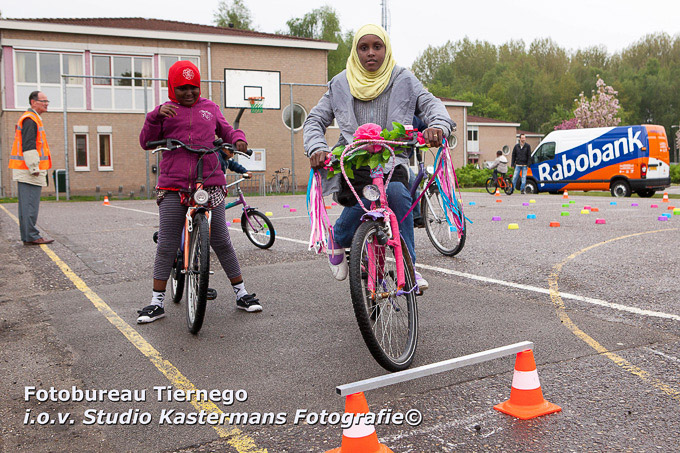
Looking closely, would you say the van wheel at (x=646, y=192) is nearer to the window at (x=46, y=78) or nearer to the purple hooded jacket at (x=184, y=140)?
the purple hooded jacket at (x=184, y=140)

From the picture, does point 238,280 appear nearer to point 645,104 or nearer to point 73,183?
point 73,183

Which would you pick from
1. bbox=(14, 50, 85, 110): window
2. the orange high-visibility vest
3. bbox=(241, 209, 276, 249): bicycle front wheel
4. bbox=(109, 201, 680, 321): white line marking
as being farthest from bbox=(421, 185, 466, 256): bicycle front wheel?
bbox=(14, 50, 85, 110): window

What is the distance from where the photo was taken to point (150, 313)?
4.84 m

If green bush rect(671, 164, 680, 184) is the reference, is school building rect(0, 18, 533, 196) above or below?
above

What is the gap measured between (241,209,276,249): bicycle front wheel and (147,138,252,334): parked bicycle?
3.36m

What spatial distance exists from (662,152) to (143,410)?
22272mm

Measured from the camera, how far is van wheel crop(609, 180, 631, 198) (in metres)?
22.1

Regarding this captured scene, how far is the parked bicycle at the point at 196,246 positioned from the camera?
173 inches

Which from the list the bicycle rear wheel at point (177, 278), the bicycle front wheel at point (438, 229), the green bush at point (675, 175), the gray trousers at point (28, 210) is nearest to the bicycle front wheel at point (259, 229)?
the bicycle front wheel at point (438, 229)

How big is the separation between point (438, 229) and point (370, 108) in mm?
3532

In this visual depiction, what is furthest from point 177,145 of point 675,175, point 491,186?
point 675,175

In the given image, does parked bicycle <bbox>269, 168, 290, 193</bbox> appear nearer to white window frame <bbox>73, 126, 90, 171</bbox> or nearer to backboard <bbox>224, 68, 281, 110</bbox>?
backboard <bbox>224, 68, 281, 110</bbox>

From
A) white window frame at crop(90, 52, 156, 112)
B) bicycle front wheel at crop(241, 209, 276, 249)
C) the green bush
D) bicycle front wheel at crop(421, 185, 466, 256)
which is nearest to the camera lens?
bicycle front wheel at crop(421, 185, 466, 256)

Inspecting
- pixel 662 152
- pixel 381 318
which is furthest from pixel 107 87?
pixel 381 318
